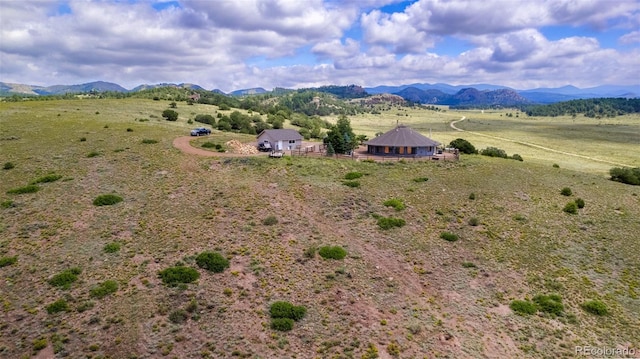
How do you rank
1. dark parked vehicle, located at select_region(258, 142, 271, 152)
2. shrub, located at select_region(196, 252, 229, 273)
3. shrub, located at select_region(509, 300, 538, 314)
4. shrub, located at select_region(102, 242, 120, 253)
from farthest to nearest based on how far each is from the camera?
dark parked vehicle, located at select_region(258, 142, 271, 152), shrub, located at select_region(102, 242, 120, 253), shrub, located at select_region(196, 252, 229, 273), shrub, located at select_region(509, 300, 538, 314)

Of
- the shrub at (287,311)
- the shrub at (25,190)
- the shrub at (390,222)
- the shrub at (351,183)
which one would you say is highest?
the shrub at (25,190)

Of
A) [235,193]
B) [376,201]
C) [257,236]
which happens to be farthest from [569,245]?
[235,193]

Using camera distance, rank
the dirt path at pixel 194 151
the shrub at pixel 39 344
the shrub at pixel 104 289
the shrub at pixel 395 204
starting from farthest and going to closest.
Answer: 1. the dirt path at pixel 194 151
2. the shrub at pixel 395 204
3. the shrub at pixel 104 289
4. the shrub at pixel 39 344

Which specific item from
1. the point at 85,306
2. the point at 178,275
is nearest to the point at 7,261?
the point at 85,306

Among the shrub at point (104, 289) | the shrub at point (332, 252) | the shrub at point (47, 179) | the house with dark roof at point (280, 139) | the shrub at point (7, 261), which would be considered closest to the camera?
the shrub at point (104, 289)

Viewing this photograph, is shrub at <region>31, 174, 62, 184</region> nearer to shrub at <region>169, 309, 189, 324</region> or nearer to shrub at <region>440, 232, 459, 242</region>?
shrub at <region>169, 309, 189, 324</region>

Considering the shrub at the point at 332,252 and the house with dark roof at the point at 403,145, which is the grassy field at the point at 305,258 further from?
the house with dark roof at the point at 403,145

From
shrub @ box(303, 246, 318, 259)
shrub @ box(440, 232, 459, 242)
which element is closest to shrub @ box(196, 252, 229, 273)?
shrub @ box(303, 246, 318, 259)

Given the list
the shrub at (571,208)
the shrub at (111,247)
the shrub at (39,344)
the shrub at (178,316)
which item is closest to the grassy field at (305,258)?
the shrub at (178,316)
